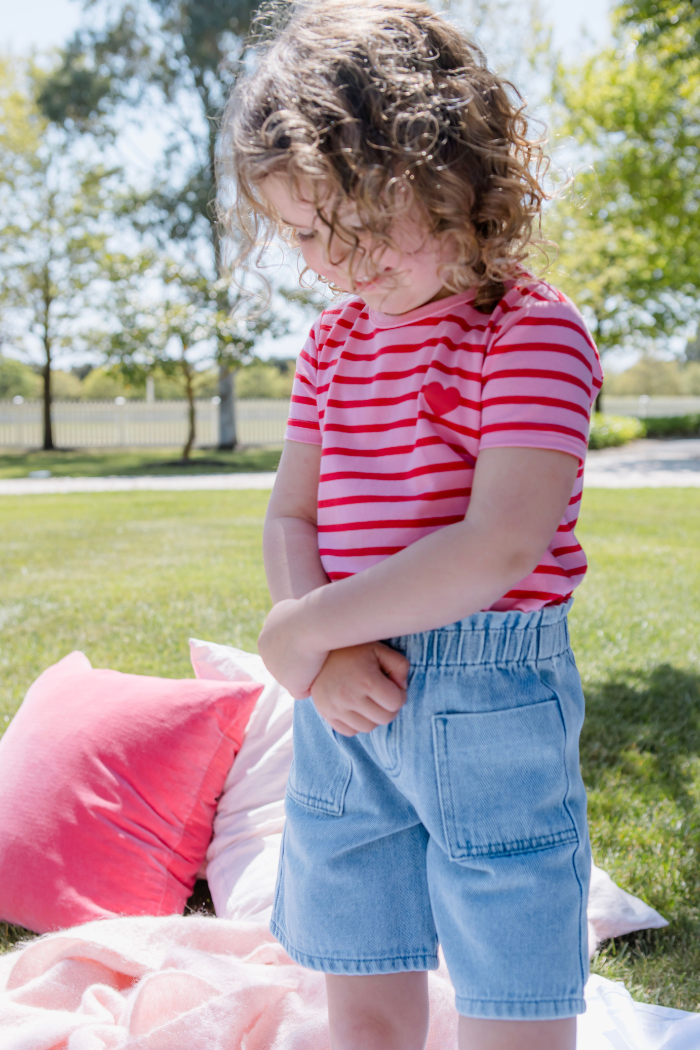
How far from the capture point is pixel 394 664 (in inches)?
39.8

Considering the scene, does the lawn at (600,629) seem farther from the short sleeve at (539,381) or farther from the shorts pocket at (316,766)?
the short sleeve at (539,381)

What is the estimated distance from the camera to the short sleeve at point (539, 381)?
93cm

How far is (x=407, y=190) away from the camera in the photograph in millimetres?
933

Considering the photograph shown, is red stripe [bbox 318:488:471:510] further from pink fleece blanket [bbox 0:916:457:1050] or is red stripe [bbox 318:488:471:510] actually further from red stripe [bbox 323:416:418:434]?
pink fleece blanket [bbox 0:916:457:1050]

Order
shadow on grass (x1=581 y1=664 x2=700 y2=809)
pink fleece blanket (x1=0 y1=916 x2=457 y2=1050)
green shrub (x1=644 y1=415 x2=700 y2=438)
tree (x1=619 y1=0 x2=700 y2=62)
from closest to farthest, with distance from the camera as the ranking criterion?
pink fleece blanket (x1=0 y1=916 x2=457 y2=1050), shadow on grass (x1=581 y1=664 x2=700 y2=809), tree (x1=619 y1=0 x2=700 y2=62), green shrub (x1=644 y1=415 x2=700 y2=438)

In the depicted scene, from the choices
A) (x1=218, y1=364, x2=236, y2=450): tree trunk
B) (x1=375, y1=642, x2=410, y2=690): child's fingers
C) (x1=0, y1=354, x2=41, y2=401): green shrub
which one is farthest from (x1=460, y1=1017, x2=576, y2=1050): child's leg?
(x1=0, y1=354, x2=41, y2=401): green shrub

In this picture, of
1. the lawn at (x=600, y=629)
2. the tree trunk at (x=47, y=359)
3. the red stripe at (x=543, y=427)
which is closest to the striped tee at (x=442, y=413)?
the red stripe at (x=543, y=427)

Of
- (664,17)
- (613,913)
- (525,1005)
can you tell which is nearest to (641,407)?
(664,17)

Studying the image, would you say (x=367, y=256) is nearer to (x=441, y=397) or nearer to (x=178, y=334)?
(x=441, y=397)

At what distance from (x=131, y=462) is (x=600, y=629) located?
13446mm

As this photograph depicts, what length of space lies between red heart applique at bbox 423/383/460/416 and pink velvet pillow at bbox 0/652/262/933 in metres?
1.33

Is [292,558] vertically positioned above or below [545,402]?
below

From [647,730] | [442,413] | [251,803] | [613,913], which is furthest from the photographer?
[647,730]

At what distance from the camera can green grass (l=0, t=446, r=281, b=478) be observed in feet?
46.3
